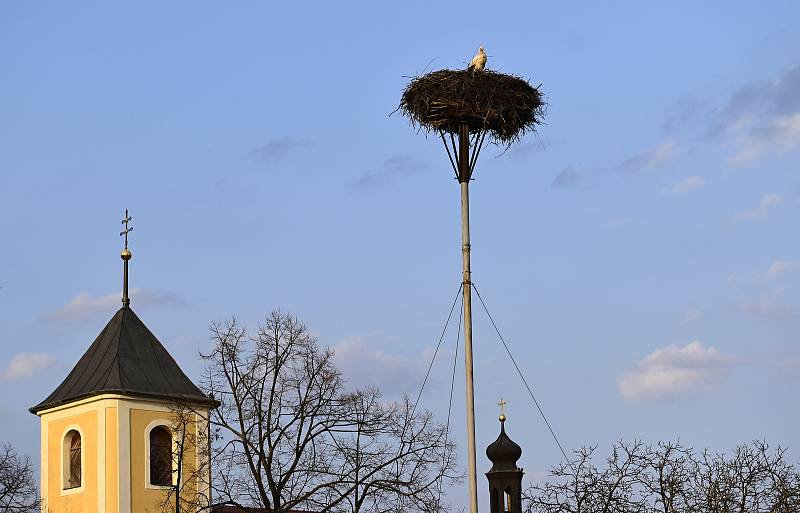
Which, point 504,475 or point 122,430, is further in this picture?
point 504,475

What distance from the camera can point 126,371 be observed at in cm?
3797

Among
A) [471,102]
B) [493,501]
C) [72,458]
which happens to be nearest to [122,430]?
[72,458]

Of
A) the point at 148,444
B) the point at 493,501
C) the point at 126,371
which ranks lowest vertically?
the point at 493,501

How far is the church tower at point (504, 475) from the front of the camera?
44.7 meters

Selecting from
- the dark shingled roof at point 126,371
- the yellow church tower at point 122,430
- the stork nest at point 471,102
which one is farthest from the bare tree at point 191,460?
the stork nest at point 471,102

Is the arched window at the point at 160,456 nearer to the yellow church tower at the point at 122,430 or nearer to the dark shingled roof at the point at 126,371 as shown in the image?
the yellow church tower at the point at 122,430

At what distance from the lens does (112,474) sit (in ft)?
120

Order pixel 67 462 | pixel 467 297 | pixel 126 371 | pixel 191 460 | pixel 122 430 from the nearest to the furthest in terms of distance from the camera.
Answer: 1. pixel 467 297
2. pixel 122 430
3. pixel 191 460
4. pixel 126 371
5. pixel 67 462

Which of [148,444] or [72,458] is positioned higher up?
[148,444]

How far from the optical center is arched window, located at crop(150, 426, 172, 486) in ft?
123

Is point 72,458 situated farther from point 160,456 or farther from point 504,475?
point 504,475

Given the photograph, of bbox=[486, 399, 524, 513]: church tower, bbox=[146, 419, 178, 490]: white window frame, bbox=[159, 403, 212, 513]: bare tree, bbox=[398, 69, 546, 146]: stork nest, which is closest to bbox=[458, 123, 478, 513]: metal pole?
bbox=[398, 69, 546, 146]: stork nest

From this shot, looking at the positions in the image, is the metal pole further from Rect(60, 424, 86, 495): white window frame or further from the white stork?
Rect(60, 424, 86, 495): white window frame

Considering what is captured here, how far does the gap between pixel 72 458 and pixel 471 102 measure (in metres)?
19.2
